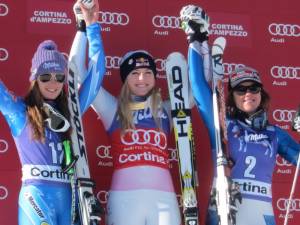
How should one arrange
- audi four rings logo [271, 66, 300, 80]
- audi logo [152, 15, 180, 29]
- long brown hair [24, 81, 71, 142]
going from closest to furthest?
long brown hair [24, 81, 71, 142] → audi logo [152, 15, 180, 29] → audi four rings logo [271, 66, 300, 80]

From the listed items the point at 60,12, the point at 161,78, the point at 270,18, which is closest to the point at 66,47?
the point at 60,12

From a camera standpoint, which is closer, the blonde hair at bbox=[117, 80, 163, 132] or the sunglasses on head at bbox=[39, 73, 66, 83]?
the sunglasses on head at bbox=[39, 73, 66, 83]

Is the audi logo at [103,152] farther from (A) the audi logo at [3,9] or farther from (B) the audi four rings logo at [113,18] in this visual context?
(A) the audi logo at [3,9]

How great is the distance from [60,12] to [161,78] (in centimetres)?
85

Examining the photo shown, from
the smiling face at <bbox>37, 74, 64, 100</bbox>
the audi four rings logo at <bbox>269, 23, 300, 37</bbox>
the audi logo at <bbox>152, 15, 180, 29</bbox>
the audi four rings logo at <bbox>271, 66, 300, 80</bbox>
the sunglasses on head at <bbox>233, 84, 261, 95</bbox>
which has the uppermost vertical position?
the audi four rings logo at <bbox>269, 23, 300, 37</bbox>

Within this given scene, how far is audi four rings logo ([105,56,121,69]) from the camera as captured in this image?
20.6 ft

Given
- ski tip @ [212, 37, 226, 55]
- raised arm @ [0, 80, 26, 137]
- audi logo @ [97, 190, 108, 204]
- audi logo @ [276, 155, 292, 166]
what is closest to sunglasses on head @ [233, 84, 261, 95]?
ski tip @ [212, 37, 226, 55]

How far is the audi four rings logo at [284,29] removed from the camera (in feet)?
21.9

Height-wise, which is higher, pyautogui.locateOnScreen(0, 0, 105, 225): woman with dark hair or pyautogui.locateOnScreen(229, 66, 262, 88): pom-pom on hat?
pyautogui.locateOnScreen(229, 66, 262, 88): pom-pom on hat

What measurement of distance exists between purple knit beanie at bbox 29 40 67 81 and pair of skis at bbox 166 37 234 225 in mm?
764

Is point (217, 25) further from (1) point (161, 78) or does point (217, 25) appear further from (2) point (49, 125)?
(2) point (49, 125)

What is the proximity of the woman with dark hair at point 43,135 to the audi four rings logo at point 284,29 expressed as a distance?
167 centimetres

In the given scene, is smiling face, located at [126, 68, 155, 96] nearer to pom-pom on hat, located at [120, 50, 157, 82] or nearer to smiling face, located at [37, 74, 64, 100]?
pom-pom on hat, located at [120, 50, 157, 82]

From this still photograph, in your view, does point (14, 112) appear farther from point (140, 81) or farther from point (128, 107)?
point (140, 81)
